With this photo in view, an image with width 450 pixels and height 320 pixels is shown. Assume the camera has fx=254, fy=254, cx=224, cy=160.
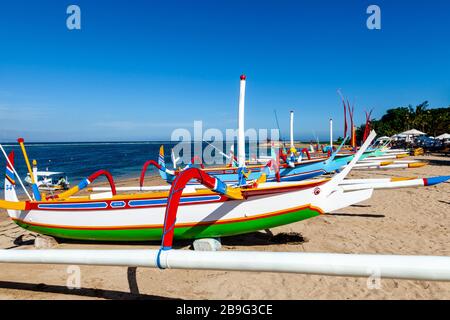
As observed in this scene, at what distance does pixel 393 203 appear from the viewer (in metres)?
10.0

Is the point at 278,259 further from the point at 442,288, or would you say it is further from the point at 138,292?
the point at 442,288

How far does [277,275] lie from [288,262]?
3.12 metres

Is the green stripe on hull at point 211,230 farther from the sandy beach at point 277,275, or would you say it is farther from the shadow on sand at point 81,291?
the shadow on sand at point 81,291

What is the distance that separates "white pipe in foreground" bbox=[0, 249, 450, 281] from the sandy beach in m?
1.99

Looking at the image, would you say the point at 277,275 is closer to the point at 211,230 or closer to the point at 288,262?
the point at 211,230

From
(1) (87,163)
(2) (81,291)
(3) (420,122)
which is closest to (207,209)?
(2) (81,291)

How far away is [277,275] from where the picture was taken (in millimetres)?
4988

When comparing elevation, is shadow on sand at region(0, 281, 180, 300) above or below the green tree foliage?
below

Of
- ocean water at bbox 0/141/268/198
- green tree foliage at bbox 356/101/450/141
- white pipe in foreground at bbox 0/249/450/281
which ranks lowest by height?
ocean water at bbox 0/141/268/198

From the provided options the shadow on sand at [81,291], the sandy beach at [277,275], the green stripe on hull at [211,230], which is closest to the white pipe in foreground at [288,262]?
the shadow on sand at [81,291]

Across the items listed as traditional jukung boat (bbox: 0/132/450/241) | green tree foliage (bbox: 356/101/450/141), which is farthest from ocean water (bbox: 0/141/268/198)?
green tree foliage (bbox: 356/101/450/141)

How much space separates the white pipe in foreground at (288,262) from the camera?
193 centimetres

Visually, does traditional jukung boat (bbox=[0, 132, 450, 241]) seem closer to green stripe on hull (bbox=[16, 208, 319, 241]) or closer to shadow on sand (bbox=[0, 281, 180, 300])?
green stripe on hull (bbox=[16, 208, 319, 241])

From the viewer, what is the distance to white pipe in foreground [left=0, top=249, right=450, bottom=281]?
193cm
